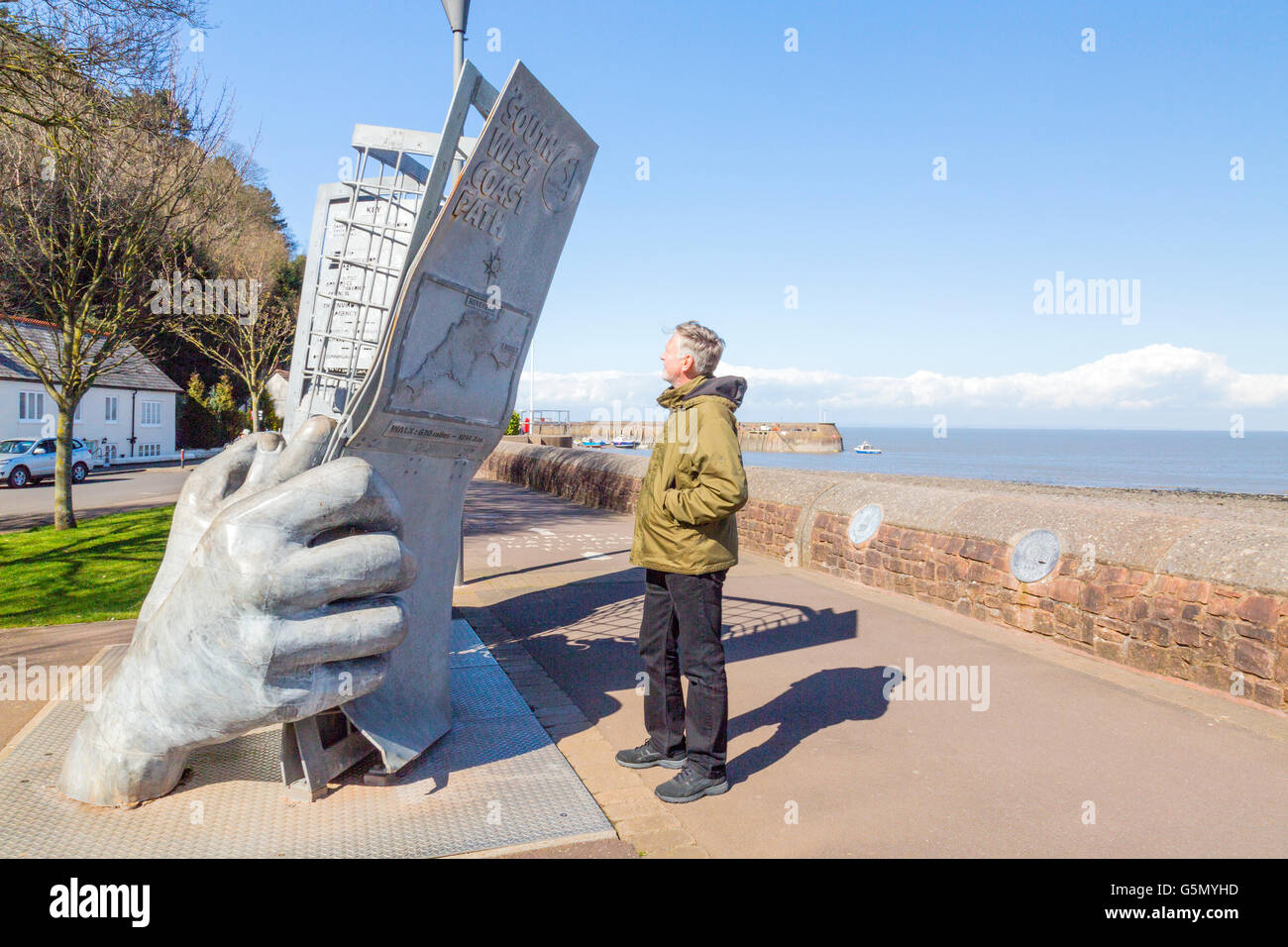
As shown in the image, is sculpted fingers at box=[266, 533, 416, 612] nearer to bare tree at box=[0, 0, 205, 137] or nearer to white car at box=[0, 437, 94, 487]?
bare tree at box=[0, 0, 205, 137]

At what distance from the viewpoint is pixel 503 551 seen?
1101cm

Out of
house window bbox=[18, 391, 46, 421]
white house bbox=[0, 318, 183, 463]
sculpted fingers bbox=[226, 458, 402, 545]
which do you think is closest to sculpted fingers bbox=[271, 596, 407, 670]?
sculpted fingers bbox=[226, 458, 402, 545]

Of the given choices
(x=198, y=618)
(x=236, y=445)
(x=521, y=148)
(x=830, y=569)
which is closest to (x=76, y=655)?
(x=236, y=445)

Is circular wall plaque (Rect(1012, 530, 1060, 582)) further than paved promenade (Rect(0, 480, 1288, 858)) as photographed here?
Yes

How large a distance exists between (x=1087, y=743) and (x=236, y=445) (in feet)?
13.9

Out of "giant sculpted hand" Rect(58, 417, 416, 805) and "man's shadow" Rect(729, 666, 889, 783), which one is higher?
"giant sculpted hand" Rect(58, 417, 416, 805)

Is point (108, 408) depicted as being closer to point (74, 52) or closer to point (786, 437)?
point (74, 52)

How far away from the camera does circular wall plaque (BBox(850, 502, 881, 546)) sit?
8492 mm

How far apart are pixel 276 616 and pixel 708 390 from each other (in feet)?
6.40

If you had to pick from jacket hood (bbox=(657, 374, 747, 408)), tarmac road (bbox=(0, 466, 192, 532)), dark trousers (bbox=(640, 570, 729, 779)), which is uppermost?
jacket hood (bbox=(657, 374, 747, 408))

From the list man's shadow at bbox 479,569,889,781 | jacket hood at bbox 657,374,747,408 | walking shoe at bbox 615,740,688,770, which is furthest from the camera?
man's shadow at bbox 479,569,889,781

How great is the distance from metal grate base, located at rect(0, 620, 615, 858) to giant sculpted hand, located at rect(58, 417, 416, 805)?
1.12 ft

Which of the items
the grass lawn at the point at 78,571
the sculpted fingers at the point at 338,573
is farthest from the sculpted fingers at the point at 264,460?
the grass lawn at the point at 78,571
